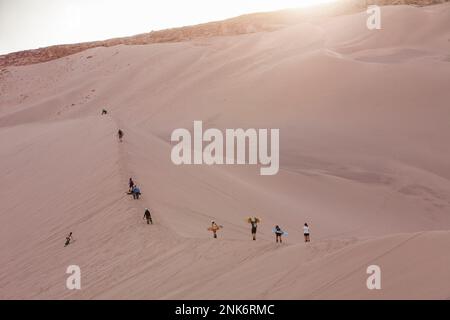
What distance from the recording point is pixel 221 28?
5884 centimetres

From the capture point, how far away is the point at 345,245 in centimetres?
848

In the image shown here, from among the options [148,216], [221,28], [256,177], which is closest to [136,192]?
[148,216]

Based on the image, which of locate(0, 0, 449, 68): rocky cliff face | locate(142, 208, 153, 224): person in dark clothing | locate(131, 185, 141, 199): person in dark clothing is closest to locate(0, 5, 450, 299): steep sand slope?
locate(131, 185, 141, 199): person in dark clothing

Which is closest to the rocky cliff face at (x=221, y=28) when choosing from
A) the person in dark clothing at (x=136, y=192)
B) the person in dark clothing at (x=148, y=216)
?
the person in dark clothing at (x=136, y=192)

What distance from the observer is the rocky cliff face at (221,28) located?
55.9m

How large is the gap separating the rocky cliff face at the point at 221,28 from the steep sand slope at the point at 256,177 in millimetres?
12689

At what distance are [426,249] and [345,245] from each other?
1.30 meters

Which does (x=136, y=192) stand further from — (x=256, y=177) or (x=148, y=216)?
(x=256, y=177)

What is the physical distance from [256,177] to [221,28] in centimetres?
4185

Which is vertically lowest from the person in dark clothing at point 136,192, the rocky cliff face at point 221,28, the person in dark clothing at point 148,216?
the person in dark clothing at point 148,216

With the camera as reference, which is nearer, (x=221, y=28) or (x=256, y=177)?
(x=256, y=177)

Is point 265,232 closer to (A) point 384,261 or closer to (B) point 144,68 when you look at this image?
(A) point 384,261

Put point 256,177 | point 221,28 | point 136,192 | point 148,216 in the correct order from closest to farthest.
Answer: point 148,216 < point 136,192 < point 256,177 < point 221,28

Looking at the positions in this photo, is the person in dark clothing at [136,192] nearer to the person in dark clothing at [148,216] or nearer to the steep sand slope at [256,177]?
the steep sand slope at [256,177]
